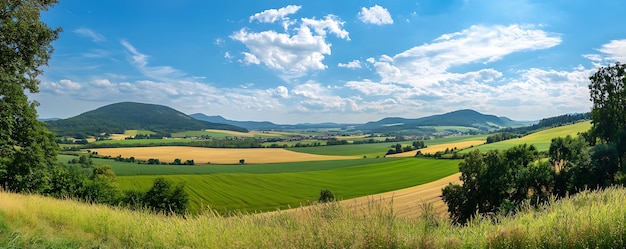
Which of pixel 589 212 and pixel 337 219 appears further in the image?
pixel 337 219

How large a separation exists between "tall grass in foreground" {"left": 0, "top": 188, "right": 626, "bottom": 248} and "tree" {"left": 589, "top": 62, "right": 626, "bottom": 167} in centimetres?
4906

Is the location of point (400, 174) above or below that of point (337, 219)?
below

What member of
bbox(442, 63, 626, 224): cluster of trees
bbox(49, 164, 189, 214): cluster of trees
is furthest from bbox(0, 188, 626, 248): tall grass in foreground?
bbox(442, 63, 626, 224): cluster of trees

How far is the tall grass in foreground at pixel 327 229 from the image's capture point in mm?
4073

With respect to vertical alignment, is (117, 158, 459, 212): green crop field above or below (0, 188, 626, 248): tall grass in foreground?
below

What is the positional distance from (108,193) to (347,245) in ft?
148

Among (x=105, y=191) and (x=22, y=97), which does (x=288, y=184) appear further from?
(x=22, y=97)

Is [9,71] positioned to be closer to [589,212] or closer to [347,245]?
[347,245]

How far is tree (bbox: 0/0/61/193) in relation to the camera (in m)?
15.3

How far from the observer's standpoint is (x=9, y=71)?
53.6ft

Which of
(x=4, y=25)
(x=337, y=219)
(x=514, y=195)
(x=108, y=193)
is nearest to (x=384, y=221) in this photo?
(x=337, y=219)

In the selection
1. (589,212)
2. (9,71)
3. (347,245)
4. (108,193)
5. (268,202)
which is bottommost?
(268,202)

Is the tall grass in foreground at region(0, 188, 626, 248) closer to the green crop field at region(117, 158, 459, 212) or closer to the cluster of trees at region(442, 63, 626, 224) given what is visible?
the cluster of trees at region(442, 63, 626, 224)

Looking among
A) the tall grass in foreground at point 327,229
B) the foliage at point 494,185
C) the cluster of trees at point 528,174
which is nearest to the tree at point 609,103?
the cluster of trees at point 528,174
